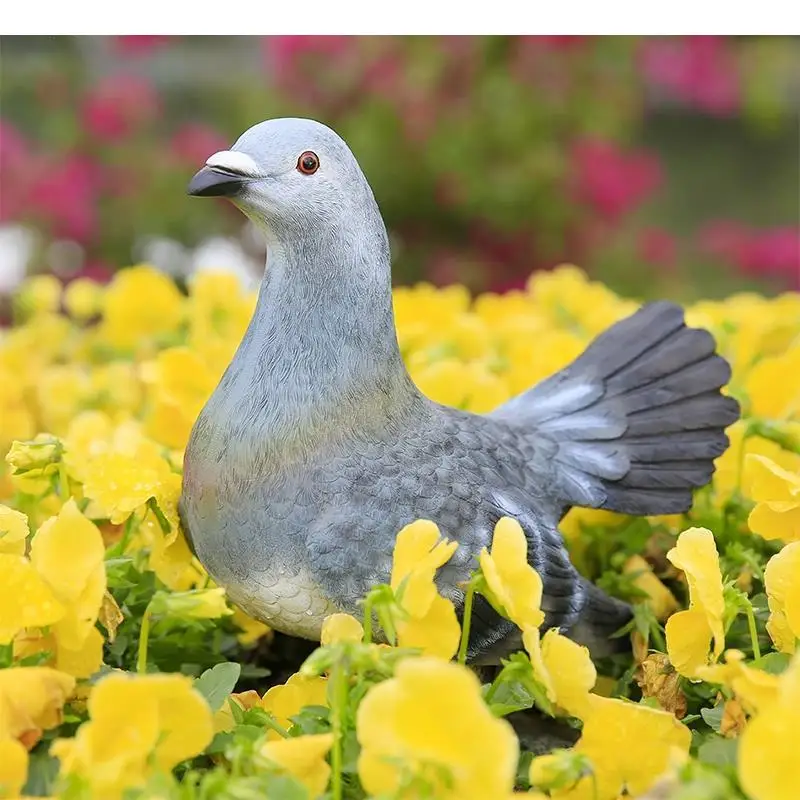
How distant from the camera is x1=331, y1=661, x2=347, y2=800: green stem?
0.62 metres

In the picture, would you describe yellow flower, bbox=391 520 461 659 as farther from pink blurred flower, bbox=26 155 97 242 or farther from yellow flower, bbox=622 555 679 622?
pink blurred flower, bbox=26 155 97 242

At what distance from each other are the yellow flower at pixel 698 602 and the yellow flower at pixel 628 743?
67mm

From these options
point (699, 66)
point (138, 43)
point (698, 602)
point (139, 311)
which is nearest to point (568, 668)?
point (698, 602)

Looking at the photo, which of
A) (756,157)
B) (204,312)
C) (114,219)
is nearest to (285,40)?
(114,219)

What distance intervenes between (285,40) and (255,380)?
242cm

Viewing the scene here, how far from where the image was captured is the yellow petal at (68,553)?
28.1 inches

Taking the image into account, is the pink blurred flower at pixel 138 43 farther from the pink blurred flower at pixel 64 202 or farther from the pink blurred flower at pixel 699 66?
the pink blurred flower at pixel 699 66

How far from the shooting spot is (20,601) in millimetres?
692

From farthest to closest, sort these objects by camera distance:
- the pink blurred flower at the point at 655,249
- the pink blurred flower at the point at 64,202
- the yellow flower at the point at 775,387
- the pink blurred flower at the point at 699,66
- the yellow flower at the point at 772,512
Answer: the pink blurred flower at the point at 699,66 → the pink blurred flower at the point at 655,249 → the pink blurred flower at the point at 64,202 → the yellow flower at the point at 775,387 → the yellow flower at the point at 772,512

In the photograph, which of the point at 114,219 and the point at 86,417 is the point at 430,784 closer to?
the point at 86,417

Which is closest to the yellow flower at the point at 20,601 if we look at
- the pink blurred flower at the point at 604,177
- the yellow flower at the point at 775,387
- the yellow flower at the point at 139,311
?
the yellow flower at the point at 775,387

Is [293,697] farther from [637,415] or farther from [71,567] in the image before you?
[637,415]

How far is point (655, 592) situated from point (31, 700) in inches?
22.2

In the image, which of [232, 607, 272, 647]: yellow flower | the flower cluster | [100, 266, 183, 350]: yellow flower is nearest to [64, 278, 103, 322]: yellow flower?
[100, 266, 183, 350]: yellow flower
